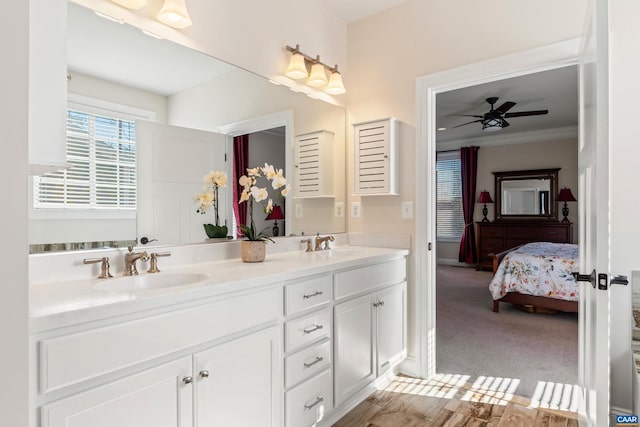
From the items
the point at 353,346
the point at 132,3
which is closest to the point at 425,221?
the point at 353,346

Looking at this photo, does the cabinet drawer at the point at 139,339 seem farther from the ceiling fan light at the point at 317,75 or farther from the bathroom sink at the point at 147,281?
the ceiling fan light at the point at 317,75

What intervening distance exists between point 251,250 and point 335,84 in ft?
4.75

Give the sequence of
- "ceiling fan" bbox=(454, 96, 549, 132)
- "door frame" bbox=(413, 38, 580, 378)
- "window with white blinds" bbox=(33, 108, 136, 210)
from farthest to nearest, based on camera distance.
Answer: "ceiling fan" bbox=(454, 96, 549, 132) → "door frame" bbox=(413, 38, 580, 378) → "window with white blinds" bbox=(33, 108, 136, 210)

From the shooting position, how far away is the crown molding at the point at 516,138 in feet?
20.9

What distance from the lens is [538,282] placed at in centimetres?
402

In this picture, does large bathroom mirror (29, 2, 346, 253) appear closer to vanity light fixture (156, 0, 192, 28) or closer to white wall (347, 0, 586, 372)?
vanity light fixture (156, 0, 192, 28)

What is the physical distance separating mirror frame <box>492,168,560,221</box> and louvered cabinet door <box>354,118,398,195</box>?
5.22 metres

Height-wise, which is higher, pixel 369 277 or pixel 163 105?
pixel 163 105

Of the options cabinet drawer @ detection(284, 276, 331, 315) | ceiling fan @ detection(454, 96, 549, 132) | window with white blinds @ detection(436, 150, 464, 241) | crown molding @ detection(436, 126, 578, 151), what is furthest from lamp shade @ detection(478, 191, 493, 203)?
cabinet drawer @ detection(284, 276, 331, 315)

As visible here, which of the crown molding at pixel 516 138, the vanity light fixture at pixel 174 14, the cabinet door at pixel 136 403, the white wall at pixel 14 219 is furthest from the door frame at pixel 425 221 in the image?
the crown molding at pixel 516 138

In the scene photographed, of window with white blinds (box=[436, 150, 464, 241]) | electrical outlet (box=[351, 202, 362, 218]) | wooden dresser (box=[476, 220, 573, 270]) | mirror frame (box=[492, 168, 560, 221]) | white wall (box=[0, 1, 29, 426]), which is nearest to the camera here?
white wall (box=[0, 1, 29, 426])

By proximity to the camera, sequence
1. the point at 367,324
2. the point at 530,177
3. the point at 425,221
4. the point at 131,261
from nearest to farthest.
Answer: the point at 131,261, the point at 367,324, the point at 425,221, the point at 530,177

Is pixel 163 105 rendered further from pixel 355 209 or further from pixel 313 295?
pixel 355 209

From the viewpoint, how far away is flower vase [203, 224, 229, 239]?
1.98m
